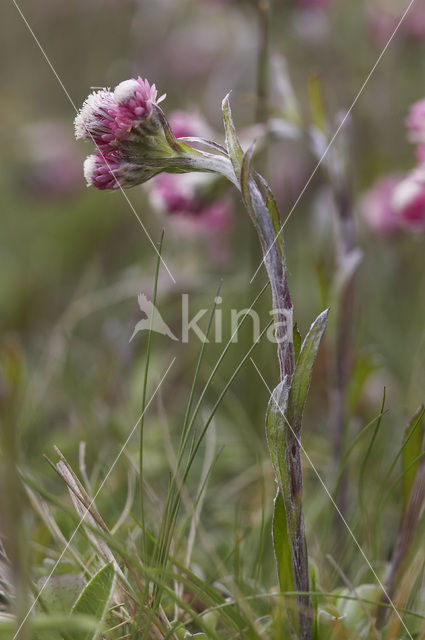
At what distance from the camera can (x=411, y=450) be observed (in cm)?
81

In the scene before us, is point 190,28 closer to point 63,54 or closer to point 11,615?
point 63,54

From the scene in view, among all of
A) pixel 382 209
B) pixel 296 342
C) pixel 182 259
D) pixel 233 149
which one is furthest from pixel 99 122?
pixel 182 259

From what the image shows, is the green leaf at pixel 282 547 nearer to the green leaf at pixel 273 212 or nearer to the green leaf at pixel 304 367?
the green leaf at pixel 304 367

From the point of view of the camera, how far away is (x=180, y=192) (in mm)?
1235

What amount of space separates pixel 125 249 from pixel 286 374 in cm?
186

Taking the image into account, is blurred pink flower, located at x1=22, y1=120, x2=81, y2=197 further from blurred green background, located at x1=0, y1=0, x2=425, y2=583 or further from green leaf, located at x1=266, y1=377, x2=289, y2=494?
green leaf, located at x1=266, y1=377, x2=289, y2=494

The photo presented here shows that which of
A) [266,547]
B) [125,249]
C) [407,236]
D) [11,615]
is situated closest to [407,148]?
[407,236]

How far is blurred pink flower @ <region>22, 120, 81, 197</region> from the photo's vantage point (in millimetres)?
2457

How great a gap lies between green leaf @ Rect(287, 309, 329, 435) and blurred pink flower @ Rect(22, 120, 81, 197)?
1.94 metres

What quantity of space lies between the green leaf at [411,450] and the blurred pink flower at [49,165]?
1.92m

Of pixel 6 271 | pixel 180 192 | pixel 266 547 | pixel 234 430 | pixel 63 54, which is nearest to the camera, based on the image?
pixel 266 547

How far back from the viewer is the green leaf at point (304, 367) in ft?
2.24

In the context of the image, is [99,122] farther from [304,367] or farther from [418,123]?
[418,123]

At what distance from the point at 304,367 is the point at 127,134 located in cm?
32
